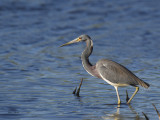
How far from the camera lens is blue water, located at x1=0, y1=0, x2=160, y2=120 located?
26.7ft

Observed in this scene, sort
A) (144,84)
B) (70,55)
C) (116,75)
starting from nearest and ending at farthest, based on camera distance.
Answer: (144,84)
(116,75)
(70,55)

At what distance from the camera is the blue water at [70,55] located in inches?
321

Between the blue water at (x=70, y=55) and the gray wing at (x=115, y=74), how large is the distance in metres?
0.41

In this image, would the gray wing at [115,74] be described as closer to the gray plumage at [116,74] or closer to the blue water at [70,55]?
the gray plumage at [116,74]

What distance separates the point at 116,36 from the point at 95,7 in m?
→ 5.90

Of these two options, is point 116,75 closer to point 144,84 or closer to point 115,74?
point 115,74

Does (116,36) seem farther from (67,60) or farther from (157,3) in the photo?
(157,3)

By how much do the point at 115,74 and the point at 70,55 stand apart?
470cm

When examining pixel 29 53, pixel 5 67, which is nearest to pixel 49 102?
pixel 5 67

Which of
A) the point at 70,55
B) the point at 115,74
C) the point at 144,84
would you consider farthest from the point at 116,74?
the point at 70,55

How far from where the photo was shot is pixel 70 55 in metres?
13.4

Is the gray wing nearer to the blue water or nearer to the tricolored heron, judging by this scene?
the tricolored heron

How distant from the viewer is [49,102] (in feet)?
27.8

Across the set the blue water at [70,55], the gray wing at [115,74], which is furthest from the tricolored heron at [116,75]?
the blue water at [70,55]
